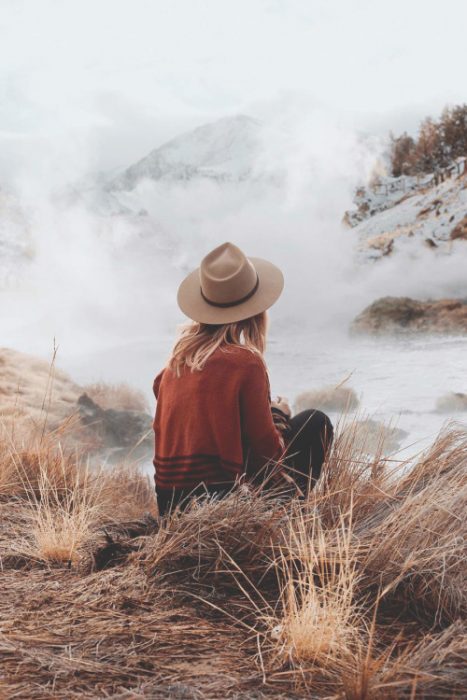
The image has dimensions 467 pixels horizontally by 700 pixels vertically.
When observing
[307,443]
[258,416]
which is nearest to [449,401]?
[307,443]

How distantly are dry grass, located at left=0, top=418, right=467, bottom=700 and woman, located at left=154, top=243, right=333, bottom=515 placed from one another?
0.94ft

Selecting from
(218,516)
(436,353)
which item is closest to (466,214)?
(436,353)

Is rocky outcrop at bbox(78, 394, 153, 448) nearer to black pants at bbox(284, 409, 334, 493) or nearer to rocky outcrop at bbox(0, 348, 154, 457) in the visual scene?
rocky outcrop at bbox(0, 348, 154, 457)

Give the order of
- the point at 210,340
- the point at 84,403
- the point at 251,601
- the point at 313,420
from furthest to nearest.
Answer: the point at 84,403 < the point at 313,420 < the point at 210,340 < the point at 251,601

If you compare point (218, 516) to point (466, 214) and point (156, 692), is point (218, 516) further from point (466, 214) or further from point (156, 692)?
point (466, 214)

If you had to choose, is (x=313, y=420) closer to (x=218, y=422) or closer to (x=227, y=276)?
(x=218, y=422)

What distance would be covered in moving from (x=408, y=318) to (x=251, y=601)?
1755 cm

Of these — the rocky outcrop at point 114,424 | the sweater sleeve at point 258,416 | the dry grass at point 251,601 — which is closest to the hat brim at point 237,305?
the sweater sleeve at point 258,416

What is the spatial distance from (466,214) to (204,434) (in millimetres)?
19713

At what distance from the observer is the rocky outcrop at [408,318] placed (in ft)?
62.4

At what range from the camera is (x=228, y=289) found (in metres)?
3.23

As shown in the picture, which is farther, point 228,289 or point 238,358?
point 228,289

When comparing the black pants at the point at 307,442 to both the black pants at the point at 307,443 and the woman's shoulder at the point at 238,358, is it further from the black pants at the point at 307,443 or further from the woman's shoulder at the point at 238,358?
the woman's shoulder at the point at 238,358

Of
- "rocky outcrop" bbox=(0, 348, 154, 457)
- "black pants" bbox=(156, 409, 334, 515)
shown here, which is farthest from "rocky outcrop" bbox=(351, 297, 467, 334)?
"black pants" bbox=(156, 409, 334, 515)
